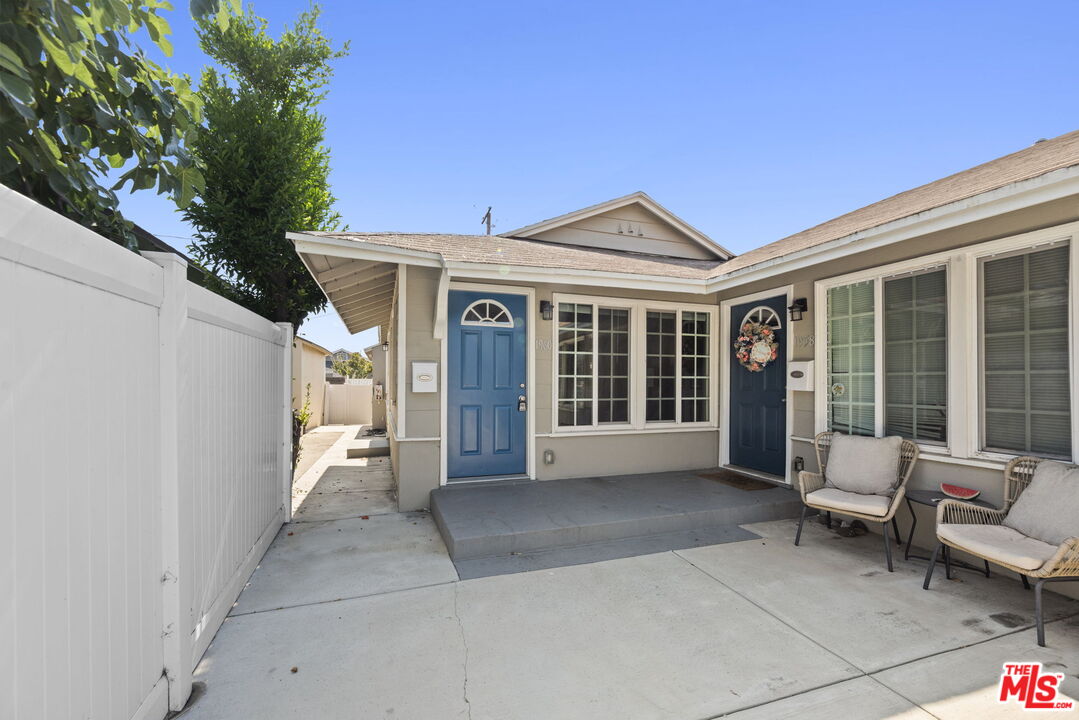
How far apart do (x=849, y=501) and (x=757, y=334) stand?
2.20m

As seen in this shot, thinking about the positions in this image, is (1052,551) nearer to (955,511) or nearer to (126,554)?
(955,511)

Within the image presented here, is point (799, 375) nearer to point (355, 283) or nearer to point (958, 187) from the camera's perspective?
point (958, 187)

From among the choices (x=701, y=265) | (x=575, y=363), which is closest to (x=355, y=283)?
(x=575, y=363)

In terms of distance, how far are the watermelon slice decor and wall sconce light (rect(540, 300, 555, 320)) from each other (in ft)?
12.5

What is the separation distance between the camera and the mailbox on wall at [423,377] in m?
4.64

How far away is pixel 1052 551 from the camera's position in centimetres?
264

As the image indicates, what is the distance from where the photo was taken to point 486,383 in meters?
5.09

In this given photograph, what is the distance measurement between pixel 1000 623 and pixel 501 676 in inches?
116

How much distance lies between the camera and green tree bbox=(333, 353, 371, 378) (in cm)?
2631

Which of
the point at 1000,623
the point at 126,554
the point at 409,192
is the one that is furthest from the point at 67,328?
the point at 409,192

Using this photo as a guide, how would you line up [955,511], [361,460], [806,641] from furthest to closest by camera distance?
1. [361,460]
2. [955,511]
3. [806,641]

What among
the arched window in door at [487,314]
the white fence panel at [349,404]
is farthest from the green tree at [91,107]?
the white fence panel at [349,404]

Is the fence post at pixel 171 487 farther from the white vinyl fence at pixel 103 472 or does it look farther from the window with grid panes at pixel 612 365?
the window with grid panes at pixel 612 365

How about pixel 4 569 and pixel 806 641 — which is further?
pixel 806 641
